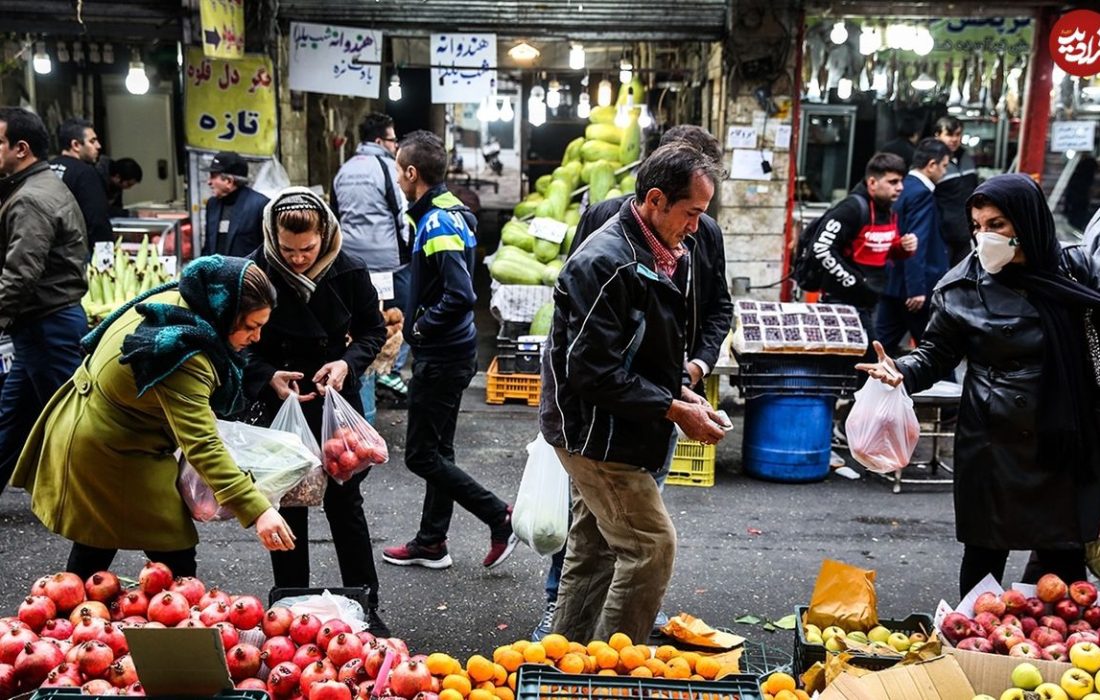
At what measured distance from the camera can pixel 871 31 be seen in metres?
9.46

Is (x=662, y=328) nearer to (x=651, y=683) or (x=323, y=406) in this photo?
(x=651, y=683)

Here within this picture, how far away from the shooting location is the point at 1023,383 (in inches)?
153

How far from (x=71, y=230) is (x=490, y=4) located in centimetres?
454

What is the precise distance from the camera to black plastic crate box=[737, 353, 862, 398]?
22.1 feet

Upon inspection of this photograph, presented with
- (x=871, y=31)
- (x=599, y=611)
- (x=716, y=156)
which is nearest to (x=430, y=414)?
(x=599, y=611)

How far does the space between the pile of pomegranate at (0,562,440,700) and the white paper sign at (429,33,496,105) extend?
6353mm

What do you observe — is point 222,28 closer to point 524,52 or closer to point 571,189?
point 571,189

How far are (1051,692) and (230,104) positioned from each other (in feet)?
25.7

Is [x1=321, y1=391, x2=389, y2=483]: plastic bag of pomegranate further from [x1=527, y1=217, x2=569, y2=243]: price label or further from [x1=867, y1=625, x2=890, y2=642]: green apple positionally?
[x1=527, y1=217, x2=569, y2=243]: price label

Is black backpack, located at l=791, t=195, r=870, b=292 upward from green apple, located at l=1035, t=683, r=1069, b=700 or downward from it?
upward

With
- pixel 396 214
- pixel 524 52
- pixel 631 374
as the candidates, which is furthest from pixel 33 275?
pixel 524 52

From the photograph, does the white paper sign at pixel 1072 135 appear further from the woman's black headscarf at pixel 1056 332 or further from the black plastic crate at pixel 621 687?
the black plastic crate at pixel 621 687

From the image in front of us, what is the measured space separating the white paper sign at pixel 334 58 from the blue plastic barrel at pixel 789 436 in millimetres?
4442

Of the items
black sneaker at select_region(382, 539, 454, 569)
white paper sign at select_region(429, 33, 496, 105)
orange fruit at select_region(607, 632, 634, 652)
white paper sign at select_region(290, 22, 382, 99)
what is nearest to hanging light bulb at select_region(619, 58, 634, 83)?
white paper sign at select_region(429, 33, 496, 105)
